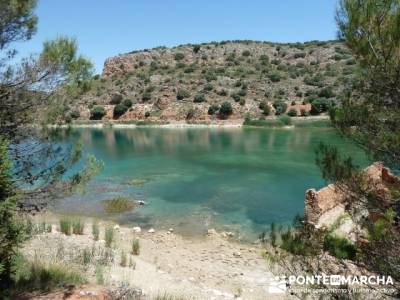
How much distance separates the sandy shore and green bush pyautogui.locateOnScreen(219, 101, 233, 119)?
1967 inches

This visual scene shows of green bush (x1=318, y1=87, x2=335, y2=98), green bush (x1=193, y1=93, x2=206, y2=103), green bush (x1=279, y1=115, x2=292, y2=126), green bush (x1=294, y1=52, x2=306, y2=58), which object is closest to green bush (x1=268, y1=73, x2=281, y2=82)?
green bush (x1=318, y1=87, x2=335, y2=98)

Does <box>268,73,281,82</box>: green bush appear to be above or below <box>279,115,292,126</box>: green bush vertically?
above

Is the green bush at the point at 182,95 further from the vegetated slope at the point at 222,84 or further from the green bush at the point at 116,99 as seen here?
the green bush at the point at 116,99

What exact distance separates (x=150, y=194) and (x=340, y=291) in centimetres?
1649

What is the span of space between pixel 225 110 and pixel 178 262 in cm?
5370

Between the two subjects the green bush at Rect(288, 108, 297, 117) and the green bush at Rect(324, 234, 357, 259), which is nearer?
the green bush at Rect(324, 234, 357, 259)

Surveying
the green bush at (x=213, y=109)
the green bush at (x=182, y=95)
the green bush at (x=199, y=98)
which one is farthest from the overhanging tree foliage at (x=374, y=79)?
the green bush at (x=182, y=95)

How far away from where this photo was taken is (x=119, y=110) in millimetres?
70188

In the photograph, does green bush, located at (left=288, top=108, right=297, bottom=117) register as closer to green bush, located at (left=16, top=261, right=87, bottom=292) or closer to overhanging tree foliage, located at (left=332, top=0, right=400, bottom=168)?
green bush, located at (left=16, top=261, right=87, bottom=292)

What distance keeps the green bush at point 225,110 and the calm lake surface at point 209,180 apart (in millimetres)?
16445

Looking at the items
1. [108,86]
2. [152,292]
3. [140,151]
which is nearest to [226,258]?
[152,292]

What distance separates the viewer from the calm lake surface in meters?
16.5

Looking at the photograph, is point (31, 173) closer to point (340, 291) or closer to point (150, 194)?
point (340, 291)

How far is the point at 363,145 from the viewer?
19.3 ft
